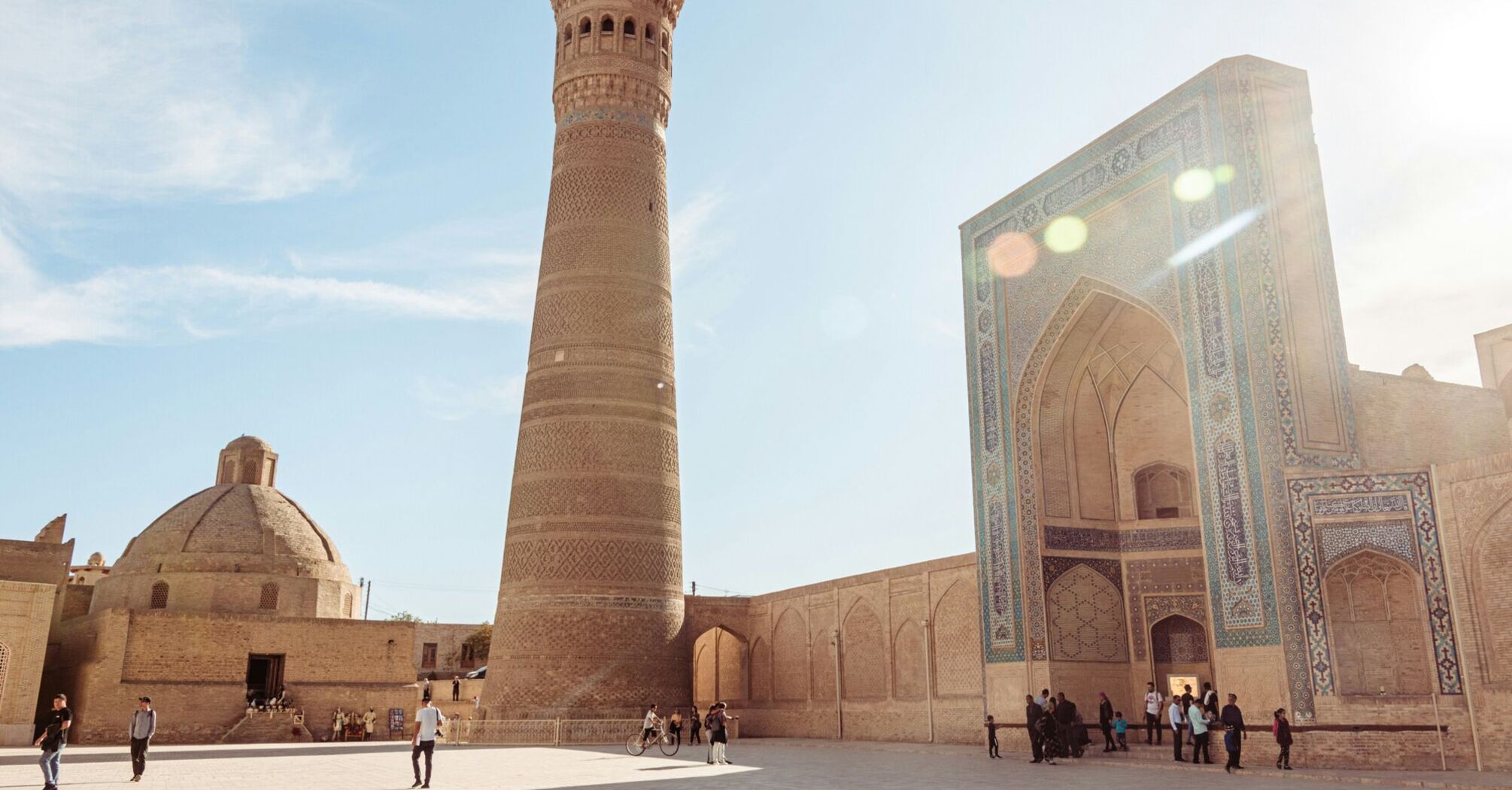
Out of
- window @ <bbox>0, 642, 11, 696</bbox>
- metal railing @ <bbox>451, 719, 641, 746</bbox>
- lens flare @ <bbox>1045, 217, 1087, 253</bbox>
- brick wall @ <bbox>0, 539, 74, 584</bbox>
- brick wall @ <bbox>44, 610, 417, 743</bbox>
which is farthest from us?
brick wall @ <bbox>0, 539, 74, 584</bbox>

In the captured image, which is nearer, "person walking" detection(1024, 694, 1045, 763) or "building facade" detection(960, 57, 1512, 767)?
"building facade" detection(960, 57, 1512, 767)

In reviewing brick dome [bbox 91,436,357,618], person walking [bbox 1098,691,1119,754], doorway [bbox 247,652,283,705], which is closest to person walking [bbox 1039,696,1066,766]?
person walking [bbox 1098,691,1119,754]

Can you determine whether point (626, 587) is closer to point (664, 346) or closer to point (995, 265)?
point (664, 346)

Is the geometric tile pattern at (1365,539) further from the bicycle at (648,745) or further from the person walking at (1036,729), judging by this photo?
the bicycle at (648,745)

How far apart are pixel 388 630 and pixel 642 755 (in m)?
8.77

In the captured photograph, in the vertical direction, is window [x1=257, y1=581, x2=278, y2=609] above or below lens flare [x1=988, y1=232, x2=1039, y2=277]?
below

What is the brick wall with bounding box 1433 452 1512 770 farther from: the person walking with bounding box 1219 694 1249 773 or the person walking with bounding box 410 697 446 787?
the person walking with bounding box 410 697 446 787

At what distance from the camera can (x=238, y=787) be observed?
25.5ft

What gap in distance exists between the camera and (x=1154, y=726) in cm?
1030

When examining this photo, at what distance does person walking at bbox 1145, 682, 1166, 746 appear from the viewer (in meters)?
10.2

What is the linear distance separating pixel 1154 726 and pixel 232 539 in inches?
601

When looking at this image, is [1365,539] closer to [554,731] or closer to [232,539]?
[554,731]

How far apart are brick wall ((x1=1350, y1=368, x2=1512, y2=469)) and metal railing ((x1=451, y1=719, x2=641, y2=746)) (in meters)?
8.81

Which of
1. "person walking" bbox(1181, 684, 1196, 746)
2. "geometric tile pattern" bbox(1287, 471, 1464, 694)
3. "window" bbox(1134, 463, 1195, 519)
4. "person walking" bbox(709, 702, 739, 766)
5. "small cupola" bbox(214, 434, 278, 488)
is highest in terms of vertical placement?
"small cupola" bbox(214, 434, 278, 488)
